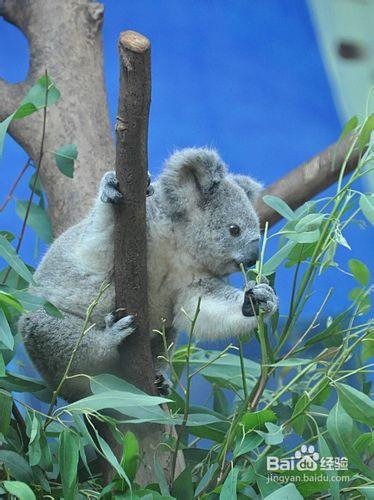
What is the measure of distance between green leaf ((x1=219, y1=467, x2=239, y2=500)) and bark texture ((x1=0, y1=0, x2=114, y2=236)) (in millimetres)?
1217

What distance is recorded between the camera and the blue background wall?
3273mm

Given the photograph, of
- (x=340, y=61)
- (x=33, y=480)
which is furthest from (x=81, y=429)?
(x=340, y=61)

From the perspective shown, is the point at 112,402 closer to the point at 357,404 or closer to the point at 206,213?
the point at 357,404

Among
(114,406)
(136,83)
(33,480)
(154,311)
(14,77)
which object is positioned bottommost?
(33,480)

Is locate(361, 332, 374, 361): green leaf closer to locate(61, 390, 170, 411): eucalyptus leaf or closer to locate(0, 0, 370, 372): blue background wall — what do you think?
locate(61, 390, 170, 411): eucalyptus leaf

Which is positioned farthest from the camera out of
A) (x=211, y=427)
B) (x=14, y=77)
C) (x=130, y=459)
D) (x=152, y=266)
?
(x=14, y=77)

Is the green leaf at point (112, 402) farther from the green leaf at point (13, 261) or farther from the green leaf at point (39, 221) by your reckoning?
the green leaf at point (39, 221)

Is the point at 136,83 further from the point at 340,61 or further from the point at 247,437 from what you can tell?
the point at 340,61

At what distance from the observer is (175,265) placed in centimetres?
211

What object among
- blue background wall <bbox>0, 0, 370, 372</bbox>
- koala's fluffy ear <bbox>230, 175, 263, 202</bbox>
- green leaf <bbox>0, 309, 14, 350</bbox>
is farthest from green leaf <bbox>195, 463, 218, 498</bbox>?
blue background wall <bbox>0, 0, 370, 372</bbox>

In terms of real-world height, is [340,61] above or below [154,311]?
above

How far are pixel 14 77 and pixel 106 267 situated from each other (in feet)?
4.69

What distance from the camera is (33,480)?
1685mm

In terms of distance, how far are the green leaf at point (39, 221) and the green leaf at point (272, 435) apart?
3.65ft
